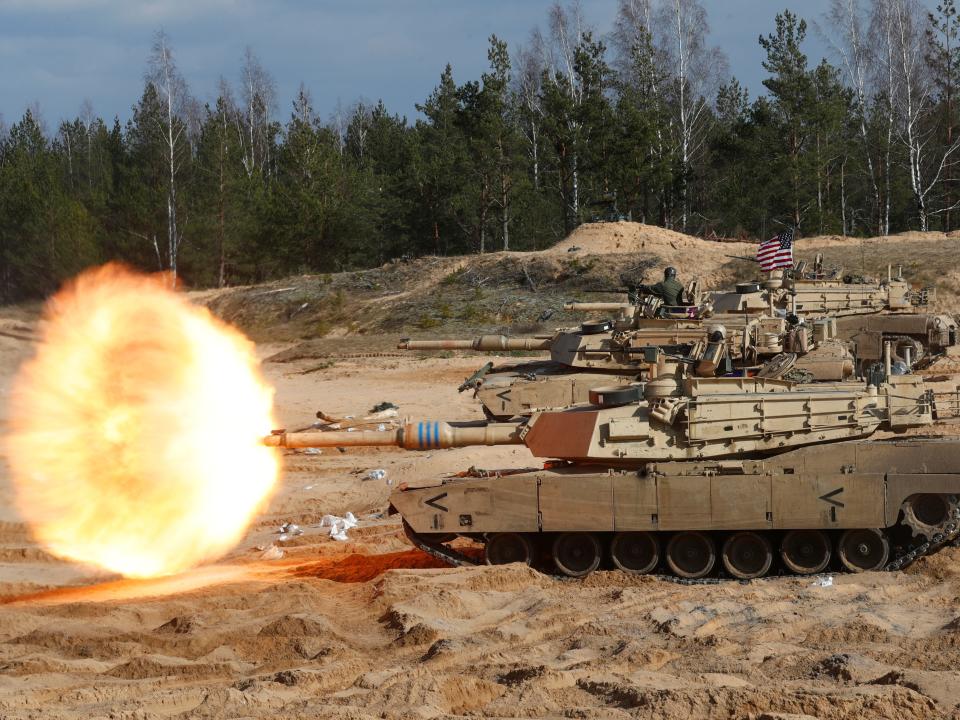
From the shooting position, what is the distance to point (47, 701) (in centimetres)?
1085

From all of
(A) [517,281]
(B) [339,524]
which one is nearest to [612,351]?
(B) [339,524]

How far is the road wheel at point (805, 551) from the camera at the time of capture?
575 inches

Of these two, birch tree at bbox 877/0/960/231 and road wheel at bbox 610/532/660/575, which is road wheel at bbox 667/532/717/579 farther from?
birch tree at bbox 877/0/960/231

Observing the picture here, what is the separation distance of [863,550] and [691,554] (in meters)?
2.03

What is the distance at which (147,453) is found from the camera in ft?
63.1

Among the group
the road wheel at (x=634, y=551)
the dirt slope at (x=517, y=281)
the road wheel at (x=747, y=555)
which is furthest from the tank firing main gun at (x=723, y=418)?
the dirt slope at (x=517, y=281)

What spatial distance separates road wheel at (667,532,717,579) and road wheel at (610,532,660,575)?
21 centimetres

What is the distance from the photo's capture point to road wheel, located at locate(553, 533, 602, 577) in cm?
1512

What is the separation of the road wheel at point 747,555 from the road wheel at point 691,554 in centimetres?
19

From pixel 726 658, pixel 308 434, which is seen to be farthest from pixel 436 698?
pixel 308 434

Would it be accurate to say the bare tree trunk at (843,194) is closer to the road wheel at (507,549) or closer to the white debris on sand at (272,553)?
the white debris on sand at (272,553)

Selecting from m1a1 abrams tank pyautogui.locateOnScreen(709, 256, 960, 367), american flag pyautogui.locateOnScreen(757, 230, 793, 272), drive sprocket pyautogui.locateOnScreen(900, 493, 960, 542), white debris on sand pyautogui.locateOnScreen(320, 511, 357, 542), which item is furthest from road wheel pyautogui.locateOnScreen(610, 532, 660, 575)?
american flag pyautogui.locateOnScreen(757, 230, 793, 272)

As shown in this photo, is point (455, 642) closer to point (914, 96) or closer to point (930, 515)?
point (930, 515)

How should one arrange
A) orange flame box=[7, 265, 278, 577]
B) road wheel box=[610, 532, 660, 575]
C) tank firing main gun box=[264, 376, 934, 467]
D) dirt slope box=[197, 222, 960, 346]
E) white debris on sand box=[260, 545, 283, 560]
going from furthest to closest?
1. dirt slope box=[197, 222, 960, 346]
2. orange flame box=[7, 265, 278, 577]
3. white debris on sand box=[260, 545, 283, 560]
4. road wheel box=[610, 532, 660, 575]
5. tank firing main gun box=[264, 376, 934, 467]
